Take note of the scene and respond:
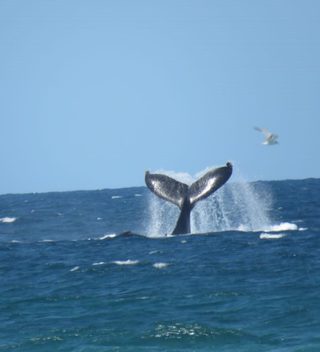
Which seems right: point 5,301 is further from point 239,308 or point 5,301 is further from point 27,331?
point 239,308

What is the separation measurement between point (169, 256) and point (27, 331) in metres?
9.18

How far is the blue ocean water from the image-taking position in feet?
49.4

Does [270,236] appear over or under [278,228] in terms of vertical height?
over

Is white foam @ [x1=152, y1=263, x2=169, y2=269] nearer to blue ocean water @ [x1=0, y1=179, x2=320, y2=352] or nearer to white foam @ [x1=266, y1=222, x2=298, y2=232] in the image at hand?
blue ocean water @ [x1=0, y1=179, x2=320, y2=352]

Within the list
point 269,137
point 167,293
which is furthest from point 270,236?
point 167,293

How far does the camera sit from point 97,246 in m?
30.2

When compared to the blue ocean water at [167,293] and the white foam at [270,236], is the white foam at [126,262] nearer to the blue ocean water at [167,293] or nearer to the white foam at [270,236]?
the blue ocean water at [167,293]

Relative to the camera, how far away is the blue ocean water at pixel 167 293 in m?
15.1

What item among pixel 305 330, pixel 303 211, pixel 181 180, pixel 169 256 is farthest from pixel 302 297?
pixel 303 211

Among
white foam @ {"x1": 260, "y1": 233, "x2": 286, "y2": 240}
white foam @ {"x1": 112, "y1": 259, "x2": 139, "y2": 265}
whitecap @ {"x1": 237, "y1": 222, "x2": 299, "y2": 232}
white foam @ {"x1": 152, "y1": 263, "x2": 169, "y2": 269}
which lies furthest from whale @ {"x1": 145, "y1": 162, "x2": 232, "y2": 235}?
whitecap @ {"x1": 237, "y1": 222, "x2": 299, "y2": 232}

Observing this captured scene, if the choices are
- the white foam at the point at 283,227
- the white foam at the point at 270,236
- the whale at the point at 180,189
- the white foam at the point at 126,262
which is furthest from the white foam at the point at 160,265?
the white foam at the point at 283,227

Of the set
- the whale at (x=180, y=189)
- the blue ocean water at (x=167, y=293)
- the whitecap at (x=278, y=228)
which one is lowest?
the whitecap at (x=278, y=228)

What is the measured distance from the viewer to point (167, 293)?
18.9m

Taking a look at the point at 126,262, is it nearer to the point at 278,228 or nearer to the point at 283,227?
the point at 278,228
